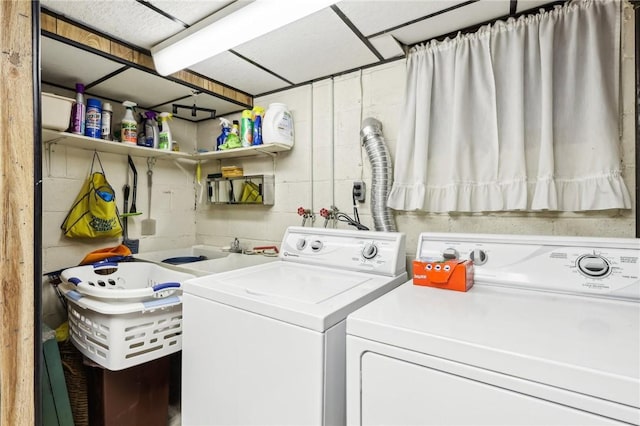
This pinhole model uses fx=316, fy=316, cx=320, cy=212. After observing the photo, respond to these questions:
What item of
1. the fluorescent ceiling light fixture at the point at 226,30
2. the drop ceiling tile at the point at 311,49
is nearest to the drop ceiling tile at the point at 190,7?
the fluorescent ceiling light fixture at the point at 226,30

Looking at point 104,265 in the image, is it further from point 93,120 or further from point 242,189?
point 242,189

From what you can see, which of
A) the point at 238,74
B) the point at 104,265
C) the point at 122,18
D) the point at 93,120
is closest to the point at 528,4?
the point at 238,74

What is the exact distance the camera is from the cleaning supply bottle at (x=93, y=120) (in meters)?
2.03

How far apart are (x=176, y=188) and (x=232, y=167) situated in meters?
0.63

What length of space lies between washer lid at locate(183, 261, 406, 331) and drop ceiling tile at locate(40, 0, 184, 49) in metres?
1.29

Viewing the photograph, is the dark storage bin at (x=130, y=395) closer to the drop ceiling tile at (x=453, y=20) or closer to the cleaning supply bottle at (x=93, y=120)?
the cleaning supply bottle at (x=93, y=120)

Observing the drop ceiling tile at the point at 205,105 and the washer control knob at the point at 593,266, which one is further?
the drop ceiling tile at the point at 205,105

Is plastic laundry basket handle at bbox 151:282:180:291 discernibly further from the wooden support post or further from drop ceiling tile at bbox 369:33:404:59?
drop ceiling tile at bbox 369:33:404:59

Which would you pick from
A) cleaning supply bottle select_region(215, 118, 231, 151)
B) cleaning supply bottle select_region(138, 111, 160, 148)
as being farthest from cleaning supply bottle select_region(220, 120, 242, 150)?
cleaning supply bottle select_region(138, 111, 160, 148)

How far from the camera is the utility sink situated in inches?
99.8

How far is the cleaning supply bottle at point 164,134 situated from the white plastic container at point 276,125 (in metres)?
0.81

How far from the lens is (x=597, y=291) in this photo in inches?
42.3

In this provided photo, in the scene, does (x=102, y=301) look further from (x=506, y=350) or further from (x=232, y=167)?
(x=506, y=350)

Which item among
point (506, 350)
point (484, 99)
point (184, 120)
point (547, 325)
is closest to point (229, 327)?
point (506, 350)
